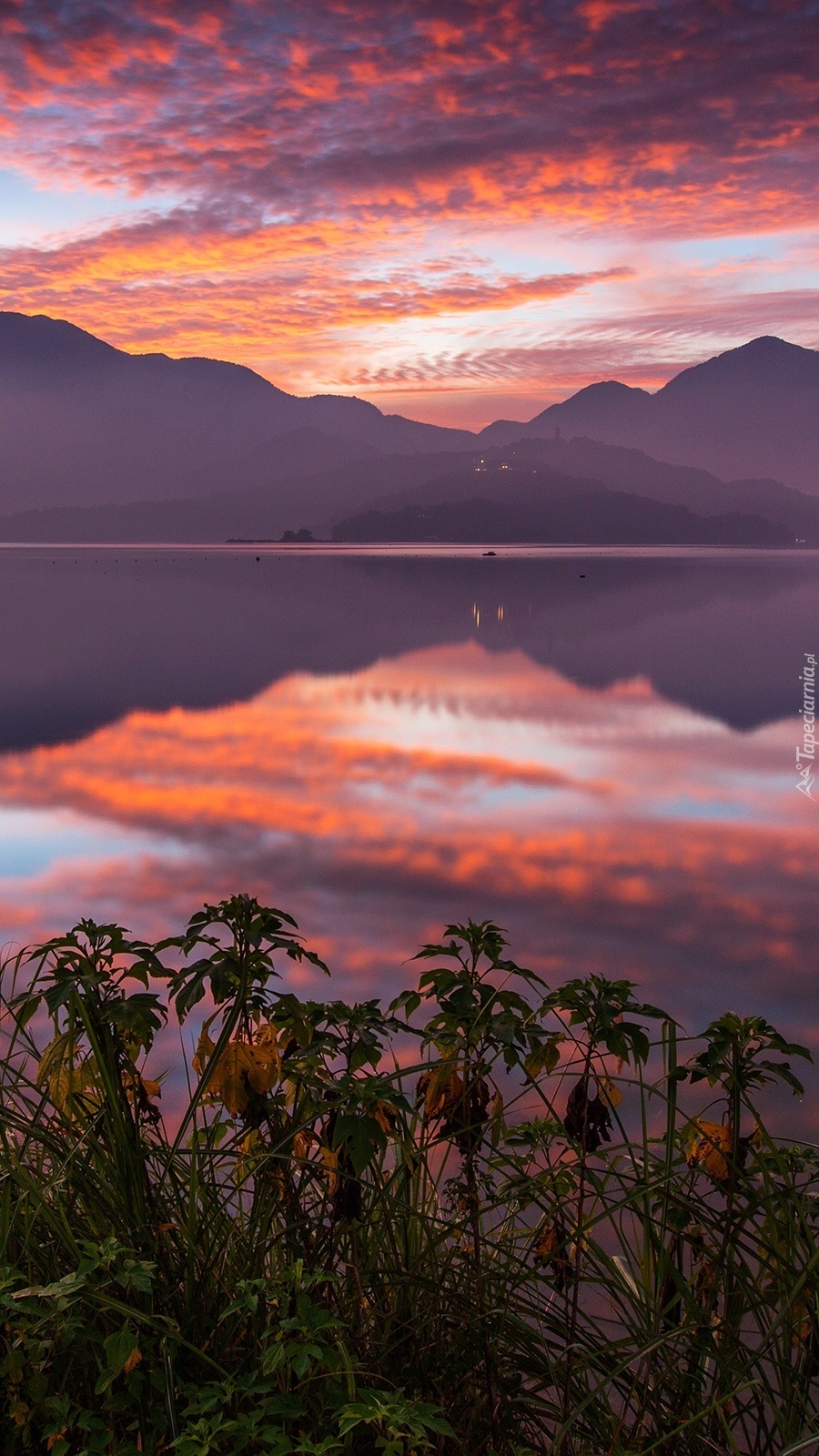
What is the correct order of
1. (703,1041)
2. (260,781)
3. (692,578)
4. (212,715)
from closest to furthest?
(703,1041) → (260,781) → (212,715) → (692,578)

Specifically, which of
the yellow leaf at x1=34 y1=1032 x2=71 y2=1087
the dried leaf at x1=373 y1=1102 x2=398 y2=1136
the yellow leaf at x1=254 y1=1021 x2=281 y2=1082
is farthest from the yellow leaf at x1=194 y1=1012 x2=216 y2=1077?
the dried leaf at x1=373 y1=1102 x2=398 y2=1136

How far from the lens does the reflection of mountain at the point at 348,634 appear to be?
2038 cm

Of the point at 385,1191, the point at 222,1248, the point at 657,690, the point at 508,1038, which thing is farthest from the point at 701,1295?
the point at 657,690

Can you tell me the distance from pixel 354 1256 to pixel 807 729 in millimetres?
16182

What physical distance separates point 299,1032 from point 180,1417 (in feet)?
2.87

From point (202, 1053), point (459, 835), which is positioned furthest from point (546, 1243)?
point (459, 835)

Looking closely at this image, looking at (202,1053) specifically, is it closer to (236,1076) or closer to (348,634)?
(236,1076)

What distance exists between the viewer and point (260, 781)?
12.8 meters

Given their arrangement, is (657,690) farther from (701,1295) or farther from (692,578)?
(692,578)

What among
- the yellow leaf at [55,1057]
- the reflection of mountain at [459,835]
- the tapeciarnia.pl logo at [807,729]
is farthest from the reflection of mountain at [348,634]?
the yellow leaf at [55,1057]

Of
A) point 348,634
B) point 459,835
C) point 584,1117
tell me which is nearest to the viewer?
point 584,1117

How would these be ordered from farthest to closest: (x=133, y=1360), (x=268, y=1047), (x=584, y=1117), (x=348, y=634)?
(x=348, y=634)
(x=268, y=1047)
(x=584, y=1117)
(x=133, y=1360)

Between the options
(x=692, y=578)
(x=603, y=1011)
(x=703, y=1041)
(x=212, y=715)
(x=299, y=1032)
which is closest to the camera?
(x=603, y=1011)

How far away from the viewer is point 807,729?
17.6 metres
